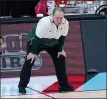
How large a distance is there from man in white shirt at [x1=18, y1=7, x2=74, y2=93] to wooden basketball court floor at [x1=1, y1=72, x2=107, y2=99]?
192mm

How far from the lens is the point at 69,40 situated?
783 centimetres

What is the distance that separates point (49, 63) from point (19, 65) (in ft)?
1.63

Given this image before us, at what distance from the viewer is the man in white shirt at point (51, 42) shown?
21.6ft

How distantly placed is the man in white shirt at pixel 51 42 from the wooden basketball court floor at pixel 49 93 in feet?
0.63

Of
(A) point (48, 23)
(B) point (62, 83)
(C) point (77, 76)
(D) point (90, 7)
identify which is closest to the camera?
(A) point (48, 23)

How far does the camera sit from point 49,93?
6.85 metres

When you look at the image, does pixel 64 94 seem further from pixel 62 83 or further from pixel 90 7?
pixel 90 7

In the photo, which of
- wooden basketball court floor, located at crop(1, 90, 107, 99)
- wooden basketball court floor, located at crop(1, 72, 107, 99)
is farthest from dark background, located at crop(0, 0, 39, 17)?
wooden basketball court floor, located at crop(1, 90, 107, 99)

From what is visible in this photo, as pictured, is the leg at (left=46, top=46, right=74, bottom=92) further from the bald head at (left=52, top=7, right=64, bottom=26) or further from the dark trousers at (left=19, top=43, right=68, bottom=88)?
the bald head at (left=52, top=7, right=64, bottom=26)

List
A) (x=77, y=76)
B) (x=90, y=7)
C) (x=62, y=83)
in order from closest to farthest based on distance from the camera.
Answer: (x=62, y=83), (x=77, y=76), (x=90, y=7)

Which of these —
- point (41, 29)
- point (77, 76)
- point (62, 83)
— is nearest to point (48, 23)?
point (41, 29)

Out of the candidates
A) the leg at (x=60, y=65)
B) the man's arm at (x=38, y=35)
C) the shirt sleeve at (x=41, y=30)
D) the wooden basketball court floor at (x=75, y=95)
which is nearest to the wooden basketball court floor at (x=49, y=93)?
the wooden basketball court floor at (x=75, y=95)

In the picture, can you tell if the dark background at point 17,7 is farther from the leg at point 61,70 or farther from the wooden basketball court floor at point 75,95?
the wooden basketball court floor at point 75,95

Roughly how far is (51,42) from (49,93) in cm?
75
